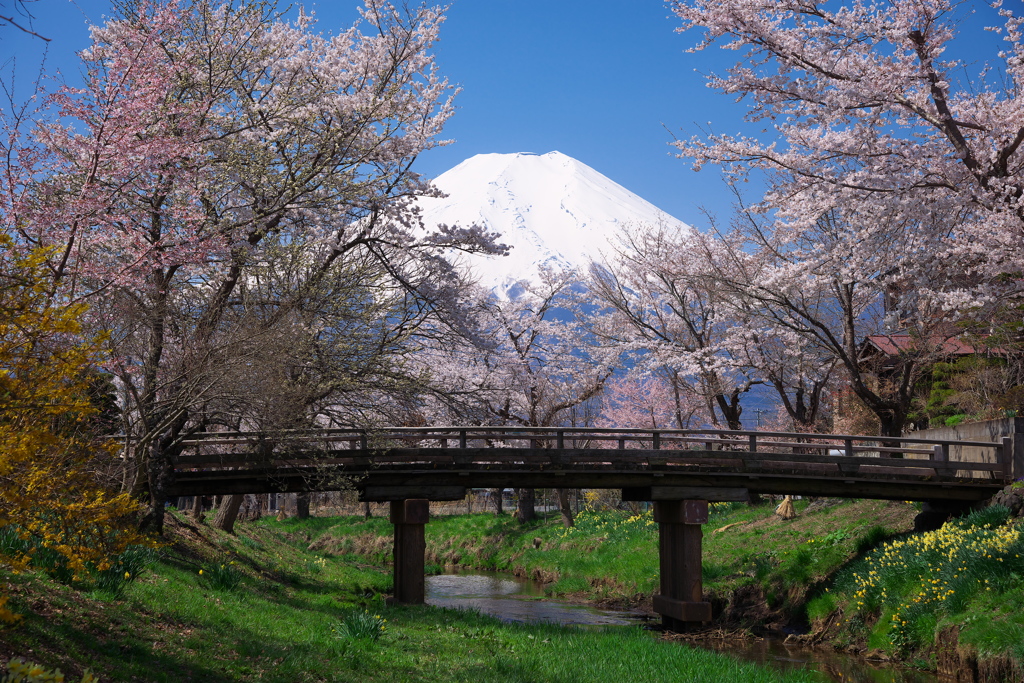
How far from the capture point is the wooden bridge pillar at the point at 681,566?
17.2 metres

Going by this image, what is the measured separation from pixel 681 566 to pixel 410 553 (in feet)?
19.9

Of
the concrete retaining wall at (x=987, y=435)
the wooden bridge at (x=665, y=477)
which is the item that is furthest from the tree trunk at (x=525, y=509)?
the concrete retaining wall at (x=987, y=435)

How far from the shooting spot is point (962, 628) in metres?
12.3

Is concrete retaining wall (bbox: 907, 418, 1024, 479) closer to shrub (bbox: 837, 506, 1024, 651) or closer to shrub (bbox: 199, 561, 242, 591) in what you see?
shrub (bbox: 837, 506, 1024, 651)

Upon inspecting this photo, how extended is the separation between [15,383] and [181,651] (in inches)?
153

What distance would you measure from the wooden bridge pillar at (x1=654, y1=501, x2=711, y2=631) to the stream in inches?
33.6

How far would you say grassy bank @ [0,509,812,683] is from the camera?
745 centimetres

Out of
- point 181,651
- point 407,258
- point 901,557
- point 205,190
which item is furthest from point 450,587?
point 181,651

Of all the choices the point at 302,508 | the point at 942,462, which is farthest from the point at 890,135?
the point at 302,508

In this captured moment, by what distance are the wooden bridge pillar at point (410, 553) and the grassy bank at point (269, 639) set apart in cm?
92

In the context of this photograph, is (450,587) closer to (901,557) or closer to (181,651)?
(901,557)

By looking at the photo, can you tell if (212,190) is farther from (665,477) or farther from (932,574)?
(932,574)

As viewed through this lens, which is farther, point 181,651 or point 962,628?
point 962,628

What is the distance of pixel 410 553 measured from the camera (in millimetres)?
17750
